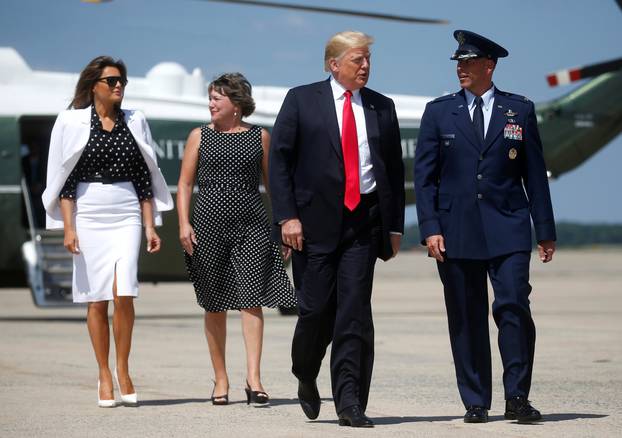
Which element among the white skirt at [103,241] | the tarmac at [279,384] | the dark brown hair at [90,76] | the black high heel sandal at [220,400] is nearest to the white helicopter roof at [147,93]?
the tarmac at [279,384]

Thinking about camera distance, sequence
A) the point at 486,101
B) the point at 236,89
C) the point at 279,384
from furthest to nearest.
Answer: the point at 279,384 → the point at 236,89 → the point at 486,101

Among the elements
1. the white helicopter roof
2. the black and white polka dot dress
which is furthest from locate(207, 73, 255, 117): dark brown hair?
the white helicopter roof

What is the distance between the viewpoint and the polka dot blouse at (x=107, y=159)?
27.0 ft

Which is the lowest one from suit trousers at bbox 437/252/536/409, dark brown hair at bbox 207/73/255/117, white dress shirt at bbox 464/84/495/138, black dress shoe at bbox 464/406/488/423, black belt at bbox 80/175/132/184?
black dress shoe at bbox 464/406/488/423

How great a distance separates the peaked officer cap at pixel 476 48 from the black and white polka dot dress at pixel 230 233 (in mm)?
1659

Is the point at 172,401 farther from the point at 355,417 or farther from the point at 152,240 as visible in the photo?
the point at 355,417

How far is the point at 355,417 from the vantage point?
696cm

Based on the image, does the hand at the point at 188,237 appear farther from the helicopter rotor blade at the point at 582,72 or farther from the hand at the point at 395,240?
the helicopter rotor blade at the point at 582,72

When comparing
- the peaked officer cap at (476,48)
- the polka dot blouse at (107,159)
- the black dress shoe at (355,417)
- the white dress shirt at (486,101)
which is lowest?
the black dress shoe at (355,417)

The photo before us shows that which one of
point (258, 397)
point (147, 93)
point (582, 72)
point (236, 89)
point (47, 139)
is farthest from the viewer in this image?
point (582, 72)

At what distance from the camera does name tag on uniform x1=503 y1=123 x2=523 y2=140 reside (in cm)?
717

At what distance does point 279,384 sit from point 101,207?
1859 mm

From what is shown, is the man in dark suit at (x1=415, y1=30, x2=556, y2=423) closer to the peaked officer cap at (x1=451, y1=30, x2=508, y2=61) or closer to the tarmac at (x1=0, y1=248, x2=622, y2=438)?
the peaked officer cap at (x1=451, y1=30, x2=508, y2=61)

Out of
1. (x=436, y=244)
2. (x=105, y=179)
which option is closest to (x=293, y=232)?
(x=436, y=244)
